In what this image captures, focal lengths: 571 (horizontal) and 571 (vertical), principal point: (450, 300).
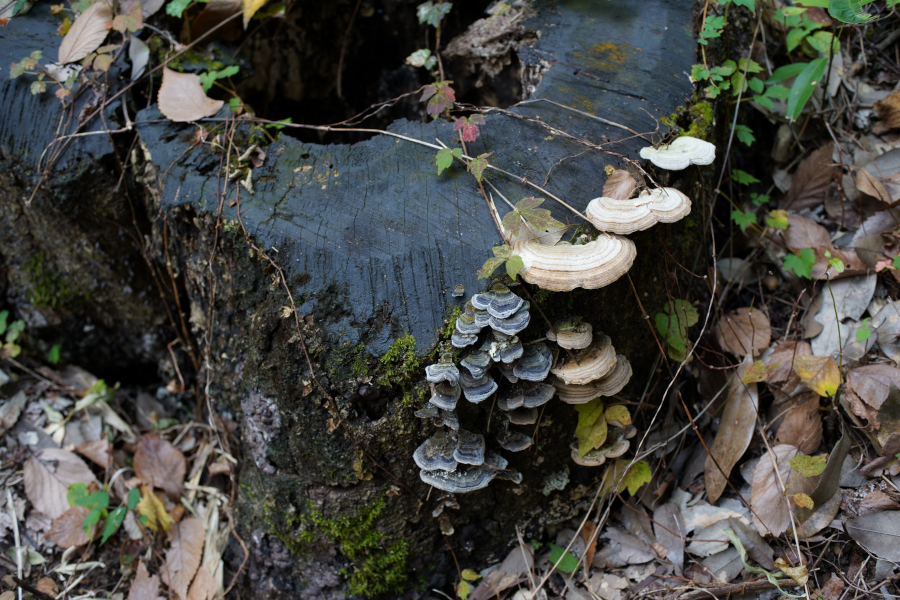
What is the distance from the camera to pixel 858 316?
3.30 metres

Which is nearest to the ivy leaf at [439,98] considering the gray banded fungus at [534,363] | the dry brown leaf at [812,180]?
the gray banded fungus at [534,363]

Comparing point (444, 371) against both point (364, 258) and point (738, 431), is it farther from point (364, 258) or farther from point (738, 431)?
point (738, 431)

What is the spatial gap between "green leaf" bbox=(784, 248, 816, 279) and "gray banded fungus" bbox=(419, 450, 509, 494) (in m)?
2.19

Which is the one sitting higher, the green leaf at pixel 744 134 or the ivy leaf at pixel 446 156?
the ivy leaf at pixel 446 156

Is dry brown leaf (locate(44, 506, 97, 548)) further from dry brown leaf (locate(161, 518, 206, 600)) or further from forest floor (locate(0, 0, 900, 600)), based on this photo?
dry brown leaf (locate(161, 518, 206, 600))

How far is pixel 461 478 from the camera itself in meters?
2.68

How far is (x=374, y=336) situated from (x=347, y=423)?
493 mm

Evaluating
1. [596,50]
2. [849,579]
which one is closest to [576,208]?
[596,50]

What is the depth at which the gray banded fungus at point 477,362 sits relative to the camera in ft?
7.89

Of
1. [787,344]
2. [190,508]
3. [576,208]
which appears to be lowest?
[190,508]

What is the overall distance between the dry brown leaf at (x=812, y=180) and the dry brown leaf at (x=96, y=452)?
5048 mm

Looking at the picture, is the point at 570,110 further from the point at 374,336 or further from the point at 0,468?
the point at 0,468

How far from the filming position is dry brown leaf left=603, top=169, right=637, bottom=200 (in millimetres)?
2580

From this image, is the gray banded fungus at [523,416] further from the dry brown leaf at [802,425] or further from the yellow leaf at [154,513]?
the yellow leaf at [154,513]
